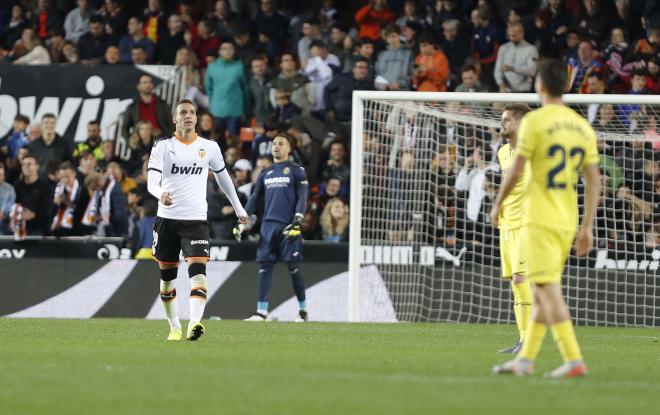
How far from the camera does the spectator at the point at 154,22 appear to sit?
74.4 feet

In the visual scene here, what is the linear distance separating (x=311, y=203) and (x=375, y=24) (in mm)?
4216

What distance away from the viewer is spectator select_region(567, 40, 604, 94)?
19.3 m

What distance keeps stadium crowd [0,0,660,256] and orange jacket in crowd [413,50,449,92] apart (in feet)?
0.08

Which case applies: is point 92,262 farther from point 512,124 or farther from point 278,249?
point 512,124

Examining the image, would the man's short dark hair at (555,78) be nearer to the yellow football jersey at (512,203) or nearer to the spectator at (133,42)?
the yellow football jersey at (512,203)

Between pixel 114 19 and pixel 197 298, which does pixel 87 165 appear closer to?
pixel 114 19

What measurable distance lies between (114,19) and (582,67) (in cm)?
865

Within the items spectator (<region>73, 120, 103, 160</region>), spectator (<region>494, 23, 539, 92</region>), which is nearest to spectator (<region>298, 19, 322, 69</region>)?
spectator (<region>494, 23, 539, 92</region>)

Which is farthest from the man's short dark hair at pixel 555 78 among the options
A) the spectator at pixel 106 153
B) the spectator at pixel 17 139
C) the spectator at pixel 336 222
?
the spectator at pixel 17 139

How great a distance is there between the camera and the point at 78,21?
916 inches

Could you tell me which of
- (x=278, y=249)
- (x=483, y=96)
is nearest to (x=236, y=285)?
(x=278, y=249)

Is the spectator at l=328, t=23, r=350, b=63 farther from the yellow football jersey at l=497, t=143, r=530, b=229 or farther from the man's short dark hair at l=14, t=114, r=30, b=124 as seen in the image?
the yellow football jersey at l=497, t=143, r=530, b=229

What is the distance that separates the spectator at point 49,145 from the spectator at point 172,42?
2611 mm

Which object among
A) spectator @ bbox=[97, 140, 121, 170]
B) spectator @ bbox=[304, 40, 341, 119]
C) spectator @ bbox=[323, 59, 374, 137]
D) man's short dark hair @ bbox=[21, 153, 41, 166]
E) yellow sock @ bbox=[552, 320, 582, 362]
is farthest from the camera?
spectator @ bbox=[304, 40, 341, 119]
